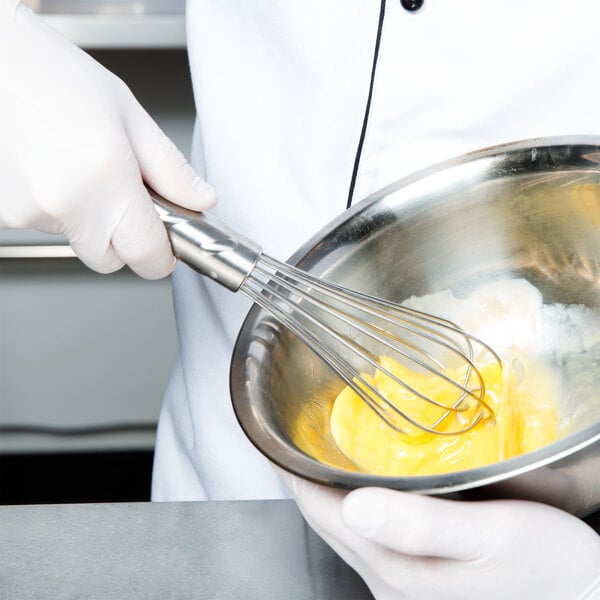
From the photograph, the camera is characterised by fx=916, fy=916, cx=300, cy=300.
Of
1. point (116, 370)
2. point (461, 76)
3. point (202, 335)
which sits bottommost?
point (116, 370)

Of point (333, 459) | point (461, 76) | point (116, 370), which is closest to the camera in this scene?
point (333, 459)

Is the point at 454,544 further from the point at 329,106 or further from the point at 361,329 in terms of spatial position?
the point at 329,106

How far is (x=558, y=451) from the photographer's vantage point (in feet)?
1.12

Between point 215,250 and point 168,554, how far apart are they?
0.15m

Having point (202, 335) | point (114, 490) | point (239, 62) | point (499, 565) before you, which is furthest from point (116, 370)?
point (499, 565)

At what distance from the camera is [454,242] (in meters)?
0.55

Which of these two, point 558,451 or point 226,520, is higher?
point 558,451

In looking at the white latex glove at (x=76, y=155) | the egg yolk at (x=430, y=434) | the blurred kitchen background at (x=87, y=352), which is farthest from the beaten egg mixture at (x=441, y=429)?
the blurred kitchen background at (x=87, y=352)

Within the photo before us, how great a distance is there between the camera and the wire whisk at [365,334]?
1.53ft

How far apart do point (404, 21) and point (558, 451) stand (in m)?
0.31

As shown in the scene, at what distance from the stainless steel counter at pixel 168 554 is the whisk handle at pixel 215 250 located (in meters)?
0.13

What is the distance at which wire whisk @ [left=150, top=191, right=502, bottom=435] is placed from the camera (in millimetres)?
465

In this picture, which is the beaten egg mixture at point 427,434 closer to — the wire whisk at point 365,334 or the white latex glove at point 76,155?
the wire whisk at point 365,334

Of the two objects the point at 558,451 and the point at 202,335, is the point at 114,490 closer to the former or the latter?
the point at 202,335
